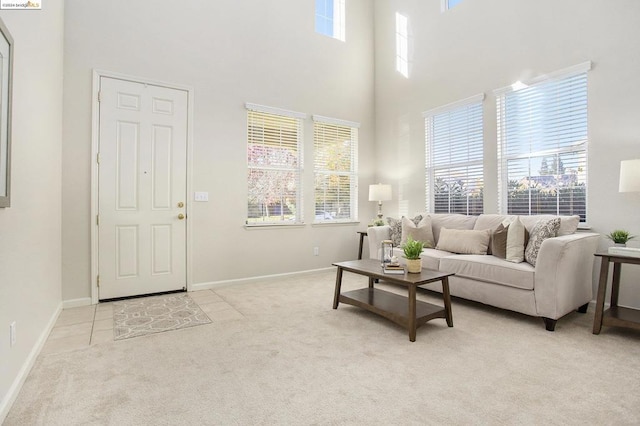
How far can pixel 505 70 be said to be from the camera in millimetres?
4078

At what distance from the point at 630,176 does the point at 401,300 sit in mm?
2119

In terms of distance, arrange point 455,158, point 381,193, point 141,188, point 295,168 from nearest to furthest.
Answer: point 141,188, point 455,158, point 295,168, point 381,193

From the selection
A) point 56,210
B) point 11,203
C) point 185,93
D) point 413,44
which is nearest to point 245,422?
point 11,203

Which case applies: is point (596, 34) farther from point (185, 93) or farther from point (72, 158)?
point (72, 158)

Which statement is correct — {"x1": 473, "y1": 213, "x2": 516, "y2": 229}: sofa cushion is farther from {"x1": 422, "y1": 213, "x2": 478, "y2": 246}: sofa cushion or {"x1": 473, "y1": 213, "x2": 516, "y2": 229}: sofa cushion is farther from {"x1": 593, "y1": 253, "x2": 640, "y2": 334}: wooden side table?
{"x1": 593, "y1": 253, "x2": 640, "y2": 334}: wooden side table

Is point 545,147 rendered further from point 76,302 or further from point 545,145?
point 76,302

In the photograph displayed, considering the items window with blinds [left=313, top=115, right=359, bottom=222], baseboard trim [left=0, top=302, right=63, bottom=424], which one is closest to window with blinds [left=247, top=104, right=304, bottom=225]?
window with blinds [left=313, top=115, right=359, bottom=222]

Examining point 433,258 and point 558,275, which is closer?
point 558,275

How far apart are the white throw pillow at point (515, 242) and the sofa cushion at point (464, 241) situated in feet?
1.10

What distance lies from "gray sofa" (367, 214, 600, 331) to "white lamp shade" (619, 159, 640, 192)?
507 millimetres

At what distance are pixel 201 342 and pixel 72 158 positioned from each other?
246cm

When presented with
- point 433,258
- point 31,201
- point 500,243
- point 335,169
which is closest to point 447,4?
point 335,169

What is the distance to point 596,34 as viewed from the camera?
3.36 meters

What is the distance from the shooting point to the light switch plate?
416 cm
